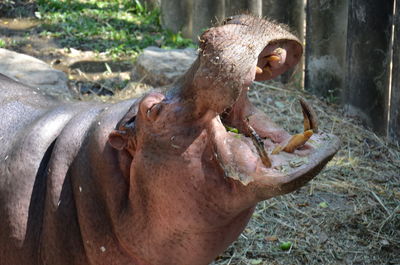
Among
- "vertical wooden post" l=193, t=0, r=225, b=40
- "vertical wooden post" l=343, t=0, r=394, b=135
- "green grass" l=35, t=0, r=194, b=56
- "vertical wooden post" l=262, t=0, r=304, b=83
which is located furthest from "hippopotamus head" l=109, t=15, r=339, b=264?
"green grass" l=35, t=0, r=194, b=56

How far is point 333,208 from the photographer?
3.70m

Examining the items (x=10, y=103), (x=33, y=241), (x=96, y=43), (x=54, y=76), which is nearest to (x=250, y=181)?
(x=33, y=241)

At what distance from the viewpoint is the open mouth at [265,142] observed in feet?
5.27

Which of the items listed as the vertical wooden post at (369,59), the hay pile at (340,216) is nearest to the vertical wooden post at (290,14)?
the vertical wooden post at (369,59)

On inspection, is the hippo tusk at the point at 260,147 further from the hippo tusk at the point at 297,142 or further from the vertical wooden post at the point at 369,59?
the vertical wooden post at the point at 369,59

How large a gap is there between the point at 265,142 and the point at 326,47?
328 centimetres

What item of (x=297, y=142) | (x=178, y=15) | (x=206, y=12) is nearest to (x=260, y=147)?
(x=297, y=142)

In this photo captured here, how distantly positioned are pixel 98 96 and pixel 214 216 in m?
3.49

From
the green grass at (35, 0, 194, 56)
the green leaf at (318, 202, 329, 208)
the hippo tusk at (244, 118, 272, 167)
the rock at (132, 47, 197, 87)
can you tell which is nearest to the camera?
the hippo tusk at (244, 118, 272, 167)

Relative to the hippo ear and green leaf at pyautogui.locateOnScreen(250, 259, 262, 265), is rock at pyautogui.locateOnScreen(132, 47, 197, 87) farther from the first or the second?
the hippo ear

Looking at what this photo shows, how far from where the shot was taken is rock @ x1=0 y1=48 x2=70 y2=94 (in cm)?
475

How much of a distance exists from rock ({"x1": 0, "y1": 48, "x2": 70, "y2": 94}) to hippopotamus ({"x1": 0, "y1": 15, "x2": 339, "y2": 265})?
8.31 ft

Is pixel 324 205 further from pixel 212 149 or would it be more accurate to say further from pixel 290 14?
pixel 212 149

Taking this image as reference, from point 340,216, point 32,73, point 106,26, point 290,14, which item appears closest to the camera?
point 340,216
